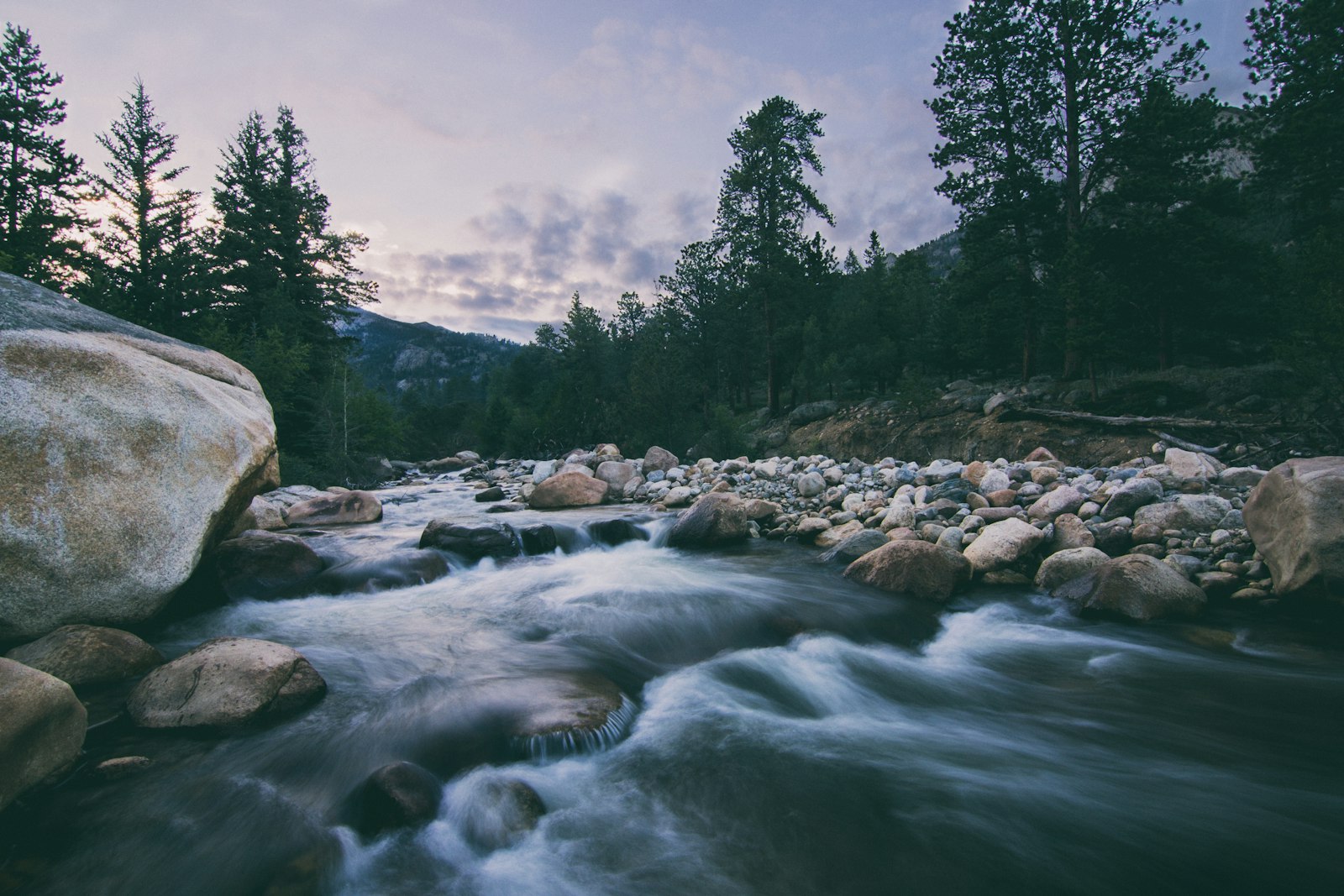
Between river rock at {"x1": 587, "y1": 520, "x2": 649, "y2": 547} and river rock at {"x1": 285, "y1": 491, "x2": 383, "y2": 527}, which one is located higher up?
river rock at {"x1": 285, "y1": 491, "x2": 383, "y2": 527}

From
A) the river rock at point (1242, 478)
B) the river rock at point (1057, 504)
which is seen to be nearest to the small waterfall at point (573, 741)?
the river rock at point (1057, 504)

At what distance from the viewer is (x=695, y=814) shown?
→ 10.3 feet

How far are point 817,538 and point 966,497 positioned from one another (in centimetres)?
243

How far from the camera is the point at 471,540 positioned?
28.3 ft

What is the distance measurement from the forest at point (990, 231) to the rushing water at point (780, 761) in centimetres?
764

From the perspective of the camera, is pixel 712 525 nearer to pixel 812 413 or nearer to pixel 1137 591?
pixel 1137 591

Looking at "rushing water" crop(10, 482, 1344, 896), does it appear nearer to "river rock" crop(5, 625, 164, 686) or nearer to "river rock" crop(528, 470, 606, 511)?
"river rock" crop(5, 625, 164, 686)

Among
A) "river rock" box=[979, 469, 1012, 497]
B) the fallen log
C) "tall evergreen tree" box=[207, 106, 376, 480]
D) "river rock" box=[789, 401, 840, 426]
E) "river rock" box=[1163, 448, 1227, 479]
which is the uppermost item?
"tall evergreen tree" box=[207, 106, 376, 480]

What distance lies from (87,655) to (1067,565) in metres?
8.90

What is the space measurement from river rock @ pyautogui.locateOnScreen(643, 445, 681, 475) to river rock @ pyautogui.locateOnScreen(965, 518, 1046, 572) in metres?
10.7

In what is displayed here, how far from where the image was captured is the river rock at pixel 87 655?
12.2 ft

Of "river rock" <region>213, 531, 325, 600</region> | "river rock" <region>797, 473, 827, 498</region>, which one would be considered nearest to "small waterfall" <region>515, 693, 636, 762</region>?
"river rock" <region>213, 531, 325, 600</region>

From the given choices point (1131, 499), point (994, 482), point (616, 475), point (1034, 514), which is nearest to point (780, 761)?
point (1034, 514)

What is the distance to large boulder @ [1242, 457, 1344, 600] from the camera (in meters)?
4.68
